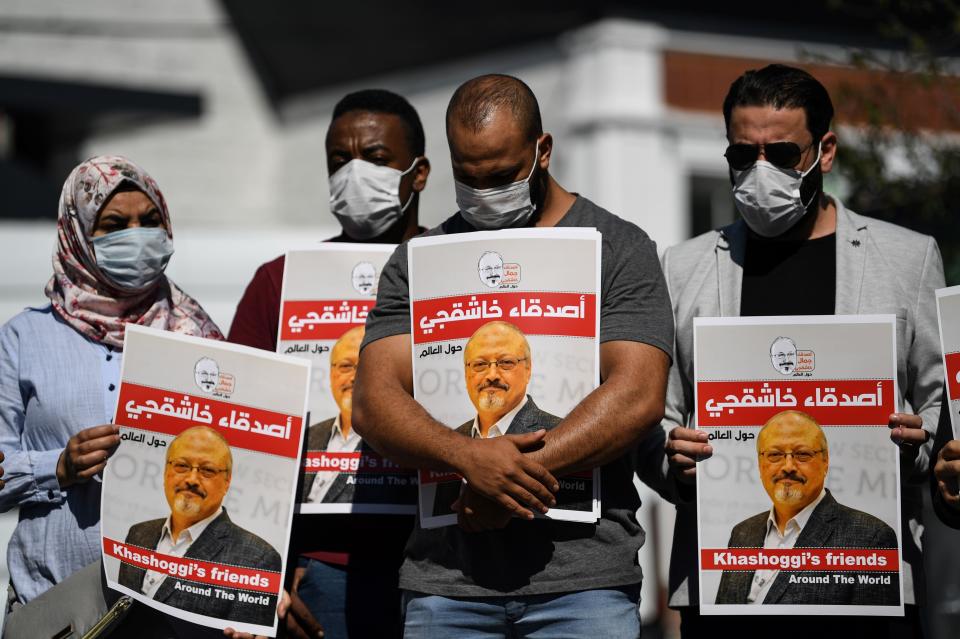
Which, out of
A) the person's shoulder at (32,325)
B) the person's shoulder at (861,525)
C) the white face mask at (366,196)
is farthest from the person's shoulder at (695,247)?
the person's shoulder at (32,325)

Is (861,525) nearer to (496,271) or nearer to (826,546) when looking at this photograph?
(826,546)

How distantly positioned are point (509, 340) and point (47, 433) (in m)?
1.40

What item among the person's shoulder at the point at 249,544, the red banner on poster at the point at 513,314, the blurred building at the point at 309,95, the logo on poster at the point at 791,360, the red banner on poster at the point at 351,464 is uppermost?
the blurred building at the point at 309,95

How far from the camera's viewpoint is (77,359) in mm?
3510

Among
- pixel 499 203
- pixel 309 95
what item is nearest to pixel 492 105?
pixel 499 203

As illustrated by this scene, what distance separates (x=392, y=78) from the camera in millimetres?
14453

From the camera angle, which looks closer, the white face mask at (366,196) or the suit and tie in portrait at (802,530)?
the suit and tie in portrait at (802,530)

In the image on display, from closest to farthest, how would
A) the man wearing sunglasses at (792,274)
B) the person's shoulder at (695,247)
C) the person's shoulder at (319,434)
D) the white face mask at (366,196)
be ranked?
the man wearing sunglasses at (792,274), the person's shoulder at (695,247), the person's shoulder at (319,434), the white face mask at (366,196)

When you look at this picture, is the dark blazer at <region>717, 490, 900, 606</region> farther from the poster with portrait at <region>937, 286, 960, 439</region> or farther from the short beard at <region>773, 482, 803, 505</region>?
the poster with portrait at <region>937, 286, 960, 439</region>

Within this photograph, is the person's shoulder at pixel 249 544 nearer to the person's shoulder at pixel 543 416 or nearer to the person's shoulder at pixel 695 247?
the person's shoulder at pixel 543 416

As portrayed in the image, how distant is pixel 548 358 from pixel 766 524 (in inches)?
27.9

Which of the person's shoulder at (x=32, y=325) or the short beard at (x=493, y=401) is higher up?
the person's shoulder at (x=32, y=325)

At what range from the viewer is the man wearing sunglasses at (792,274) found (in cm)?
319

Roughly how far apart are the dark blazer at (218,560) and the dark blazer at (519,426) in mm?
522
